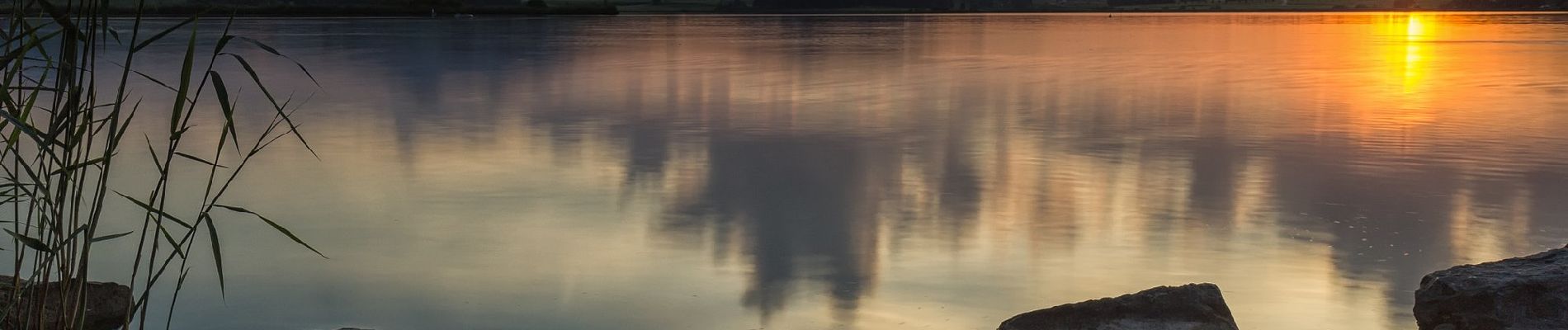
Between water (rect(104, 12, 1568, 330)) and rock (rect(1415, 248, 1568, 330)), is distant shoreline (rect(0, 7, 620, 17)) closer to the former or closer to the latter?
water (rect(104, 12, 1568, 330))

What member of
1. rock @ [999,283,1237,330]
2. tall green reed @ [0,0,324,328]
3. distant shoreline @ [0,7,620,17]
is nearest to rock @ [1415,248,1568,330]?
rock @ [999,283,1237,330]

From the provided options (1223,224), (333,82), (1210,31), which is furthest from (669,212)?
(1210,31)

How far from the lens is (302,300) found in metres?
4.85

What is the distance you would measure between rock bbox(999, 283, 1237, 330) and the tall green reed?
1938 millimetres

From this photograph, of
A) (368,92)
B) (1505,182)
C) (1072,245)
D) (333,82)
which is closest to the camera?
(1072,245)

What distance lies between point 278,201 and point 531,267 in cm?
230

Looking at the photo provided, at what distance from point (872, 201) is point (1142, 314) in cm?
288

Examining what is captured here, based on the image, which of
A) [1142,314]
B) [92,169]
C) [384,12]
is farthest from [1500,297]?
[384,12]

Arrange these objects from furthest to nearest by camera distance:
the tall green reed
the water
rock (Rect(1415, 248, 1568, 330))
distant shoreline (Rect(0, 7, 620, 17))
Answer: distant shoreline (Rect(0, 7, 620, 17)), the water, rock (Rect(1415, 248, 1568, 330)), the tall green reed

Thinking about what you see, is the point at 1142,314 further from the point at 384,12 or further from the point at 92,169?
the point at 384,12

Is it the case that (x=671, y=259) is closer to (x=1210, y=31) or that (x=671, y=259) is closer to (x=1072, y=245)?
(x=1072, y=245)

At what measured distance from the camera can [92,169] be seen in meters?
7.91

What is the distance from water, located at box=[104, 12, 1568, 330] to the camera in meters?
4.82

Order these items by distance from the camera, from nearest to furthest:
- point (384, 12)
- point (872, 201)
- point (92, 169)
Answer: point (872, 201), point (92, 169), point (384, 12)
